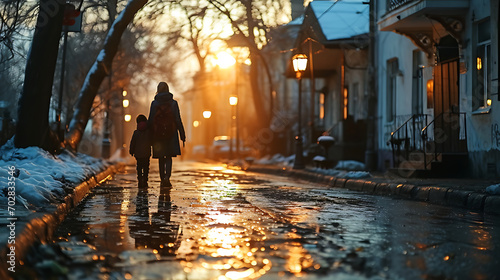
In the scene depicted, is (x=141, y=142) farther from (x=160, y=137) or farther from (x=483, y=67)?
(x=483, y=67)

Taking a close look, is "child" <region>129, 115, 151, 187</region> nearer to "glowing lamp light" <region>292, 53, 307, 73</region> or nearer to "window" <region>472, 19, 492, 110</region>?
"window" <region>472, 19, 492, 110</region>

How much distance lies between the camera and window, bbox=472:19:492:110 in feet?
62.4

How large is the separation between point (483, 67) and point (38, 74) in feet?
34.1

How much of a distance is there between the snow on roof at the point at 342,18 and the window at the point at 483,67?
11113 mm

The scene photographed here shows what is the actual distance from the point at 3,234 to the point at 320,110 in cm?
3743

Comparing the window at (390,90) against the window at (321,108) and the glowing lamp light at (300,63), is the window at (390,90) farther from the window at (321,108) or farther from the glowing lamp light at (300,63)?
the window at (321,108)

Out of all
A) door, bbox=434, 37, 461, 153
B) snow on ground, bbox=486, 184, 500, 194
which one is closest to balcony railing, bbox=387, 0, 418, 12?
door, bbox=434, 37, 461, 153

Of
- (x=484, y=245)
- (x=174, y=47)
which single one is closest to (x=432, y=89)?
(x=484, y=245)

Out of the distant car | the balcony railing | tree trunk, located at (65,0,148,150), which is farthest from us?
the distant car

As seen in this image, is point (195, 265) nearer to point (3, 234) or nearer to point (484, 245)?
point (3, 234)

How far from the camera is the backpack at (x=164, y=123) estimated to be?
1520 centimetres

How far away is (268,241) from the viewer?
7234 millimetres

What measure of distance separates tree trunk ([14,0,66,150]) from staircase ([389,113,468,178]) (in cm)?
876

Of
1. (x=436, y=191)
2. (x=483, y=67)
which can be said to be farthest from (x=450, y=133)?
(x=436, y=191)
